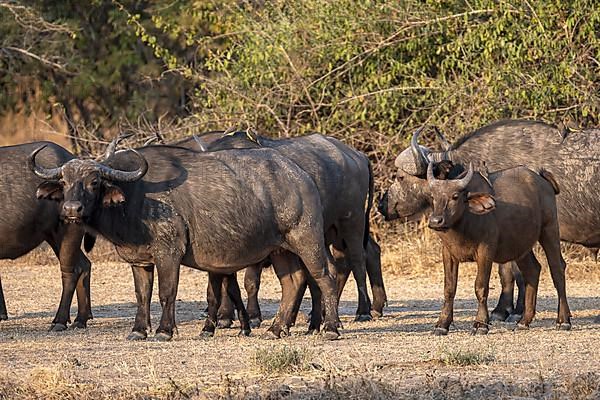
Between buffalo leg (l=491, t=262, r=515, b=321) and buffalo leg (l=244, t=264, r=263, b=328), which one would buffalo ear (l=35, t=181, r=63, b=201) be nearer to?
buffalo leg (l=244, t=264, r=263, b=328)

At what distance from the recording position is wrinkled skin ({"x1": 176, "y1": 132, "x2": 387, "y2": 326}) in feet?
44.7

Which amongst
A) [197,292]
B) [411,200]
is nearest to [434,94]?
[197,292]

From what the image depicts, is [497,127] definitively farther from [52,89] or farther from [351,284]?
[52,89]

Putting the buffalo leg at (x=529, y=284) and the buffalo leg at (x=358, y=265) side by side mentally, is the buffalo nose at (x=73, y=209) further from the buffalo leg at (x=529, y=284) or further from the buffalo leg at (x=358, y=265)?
the buffalo leg at (x=529, y=284)

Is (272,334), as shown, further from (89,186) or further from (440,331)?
(89,186)

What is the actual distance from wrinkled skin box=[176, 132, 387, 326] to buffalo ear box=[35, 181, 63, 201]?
2.01m

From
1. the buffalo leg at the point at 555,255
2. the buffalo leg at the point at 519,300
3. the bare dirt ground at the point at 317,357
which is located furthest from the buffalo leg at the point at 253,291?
the buffalo leg at the point at 555,255

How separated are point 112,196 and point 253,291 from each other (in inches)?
102

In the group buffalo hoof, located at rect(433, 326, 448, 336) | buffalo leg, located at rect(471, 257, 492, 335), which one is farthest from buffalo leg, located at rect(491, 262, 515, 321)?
buffalo hoof, located at rect(433, 326, 448, 336)

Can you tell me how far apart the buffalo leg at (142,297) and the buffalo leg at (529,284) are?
3.40 meters

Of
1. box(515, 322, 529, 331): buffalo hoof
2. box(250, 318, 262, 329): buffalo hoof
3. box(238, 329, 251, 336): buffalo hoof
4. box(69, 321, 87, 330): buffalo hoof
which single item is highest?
box(515, 322, 529, 331): buffalo hoof

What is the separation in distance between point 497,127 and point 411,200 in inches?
59.8

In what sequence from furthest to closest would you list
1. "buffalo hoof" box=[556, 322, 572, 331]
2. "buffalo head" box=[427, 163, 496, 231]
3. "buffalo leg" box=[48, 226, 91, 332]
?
"buffalo leg" box=[48, 226, 91, 332] → "buffalo hoof" box=[556, 322, 572, 331] → "buffalo head" box=[427, 163, 496, 231]

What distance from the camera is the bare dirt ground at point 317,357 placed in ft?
28.1
